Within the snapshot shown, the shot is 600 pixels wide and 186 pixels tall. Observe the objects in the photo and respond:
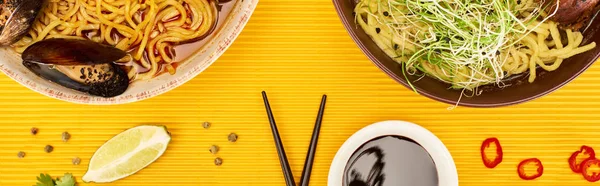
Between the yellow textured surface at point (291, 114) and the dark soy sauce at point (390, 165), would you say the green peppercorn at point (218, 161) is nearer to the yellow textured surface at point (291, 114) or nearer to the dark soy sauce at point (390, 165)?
the yellow textured surface at point (291, 114)

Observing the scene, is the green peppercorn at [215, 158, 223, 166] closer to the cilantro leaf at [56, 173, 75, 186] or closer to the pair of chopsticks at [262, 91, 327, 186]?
the pair of chopsticks at [262, 91, 327, 186]

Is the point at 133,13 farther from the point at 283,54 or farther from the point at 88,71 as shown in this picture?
the point at 283,54

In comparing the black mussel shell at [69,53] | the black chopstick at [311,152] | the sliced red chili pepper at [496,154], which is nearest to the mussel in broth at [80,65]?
the black mussel shell at [69,53]

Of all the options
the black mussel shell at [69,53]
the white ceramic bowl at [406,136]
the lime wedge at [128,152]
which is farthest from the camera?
the lime wedge at [128,152]

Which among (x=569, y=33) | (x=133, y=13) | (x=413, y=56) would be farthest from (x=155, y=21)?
(x=569, y=33)

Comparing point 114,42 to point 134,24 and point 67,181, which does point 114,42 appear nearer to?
point 134,24

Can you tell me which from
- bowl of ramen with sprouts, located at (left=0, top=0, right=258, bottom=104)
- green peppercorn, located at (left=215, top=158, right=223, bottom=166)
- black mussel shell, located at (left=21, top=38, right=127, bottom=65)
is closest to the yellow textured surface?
green peppercorn, located at (left=215, top=158, right=223, bottom=166)

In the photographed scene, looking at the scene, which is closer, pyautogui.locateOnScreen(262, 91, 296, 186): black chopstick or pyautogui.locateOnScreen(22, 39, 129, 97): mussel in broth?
pyautogui.locateOnScreen(22, 39, 129, 97): mussel in broth
